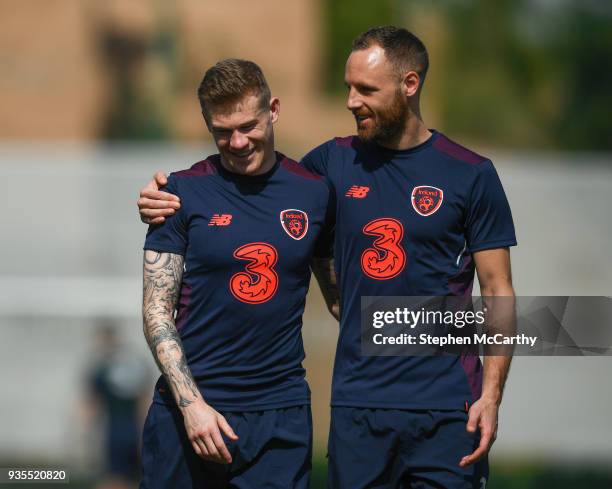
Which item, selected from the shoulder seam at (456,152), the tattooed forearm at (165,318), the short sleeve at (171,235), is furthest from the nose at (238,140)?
the shoulder seam at (456,152)

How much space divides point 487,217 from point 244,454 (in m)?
1.44

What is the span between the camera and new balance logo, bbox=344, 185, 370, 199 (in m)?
5.43

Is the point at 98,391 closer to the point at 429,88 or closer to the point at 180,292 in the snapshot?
the point at 180,292

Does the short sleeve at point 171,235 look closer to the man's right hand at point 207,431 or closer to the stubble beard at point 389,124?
the man's right hand at point 207,431

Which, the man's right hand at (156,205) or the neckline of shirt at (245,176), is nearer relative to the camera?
the man's right hand at (156,205)

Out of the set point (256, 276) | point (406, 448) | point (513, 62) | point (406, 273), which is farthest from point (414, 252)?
point (513, 62)

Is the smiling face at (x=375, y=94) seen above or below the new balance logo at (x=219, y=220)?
above

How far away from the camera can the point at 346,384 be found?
537cm

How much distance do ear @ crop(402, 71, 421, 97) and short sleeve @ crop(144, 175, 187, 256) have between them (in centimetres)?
110

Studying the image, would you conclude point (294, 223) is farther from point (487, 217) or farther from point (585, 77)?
point (585, 77)

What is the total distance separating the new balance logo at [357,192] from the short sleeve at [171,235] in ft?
2.44

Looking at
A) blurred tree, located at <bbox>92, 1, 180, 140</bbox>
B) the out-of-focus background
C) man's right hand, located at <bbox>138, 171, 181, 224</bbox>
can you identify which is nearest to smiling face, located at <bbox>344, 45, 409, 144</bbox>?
man's right hand, located at <bbox>138, 171, 181, 224</bbox>

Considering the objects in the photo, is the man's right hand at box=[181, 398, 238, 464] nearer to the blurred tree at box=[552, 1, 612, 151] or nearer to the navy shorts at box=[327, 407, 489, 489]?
the navy shorts at box=[327, 407, 489, 489]

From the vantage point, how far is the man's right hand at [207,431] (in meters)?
4.93
